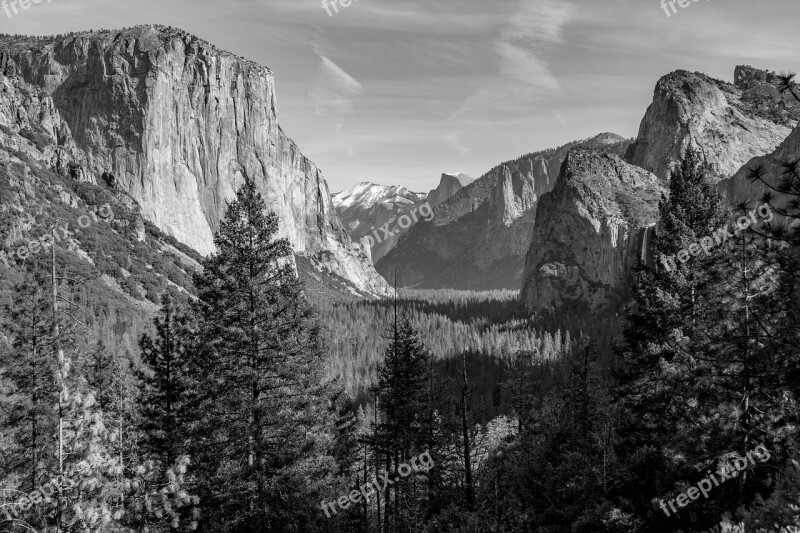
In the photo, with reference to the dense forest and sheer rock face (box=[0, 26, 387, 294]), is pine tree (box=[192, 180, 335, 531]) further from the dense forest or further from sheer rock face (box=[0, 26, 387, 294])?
sheer rock face (box=[0, 26, 387, 294])

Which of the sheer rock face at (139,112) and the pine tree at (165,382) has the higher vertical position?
the sheer rock face at (139,112)

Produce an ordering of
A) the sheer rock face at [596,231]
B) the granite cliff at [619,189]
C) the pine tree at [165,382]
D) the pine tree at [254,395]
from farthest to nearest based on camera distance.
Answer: the granite cliff at [619,189] → the sheer rock face at [596,231] → the pine tree at [165,382] → the pine tree at [254,395]

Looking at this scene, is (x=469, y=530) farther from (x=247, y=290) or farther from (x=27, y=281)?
(x=27, y=281)

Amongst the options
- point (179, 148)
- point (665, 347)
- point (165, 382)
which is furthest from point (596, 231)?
point (165, 382)

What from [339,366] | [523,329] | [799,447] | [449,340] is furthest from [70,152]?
[799,447]

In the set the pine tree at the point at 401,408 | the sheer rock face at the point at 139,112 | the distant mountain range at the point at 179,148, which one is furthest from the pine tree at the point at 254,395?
the sheer rock face at the point at 139,112

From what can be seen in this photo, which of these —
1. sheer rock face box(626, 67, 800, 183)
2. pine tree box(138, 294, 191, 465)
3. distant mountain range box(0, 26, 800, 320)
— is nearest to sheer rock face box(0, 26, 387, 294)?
distant mountain range box(0, 26, 800, 320)

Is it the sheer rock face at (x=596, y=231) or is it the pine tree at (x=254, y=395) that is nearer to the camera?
the pine tree at (x=254, y=395)

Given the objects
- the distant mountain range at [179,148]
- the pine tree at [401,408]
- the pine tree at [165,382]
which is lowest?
the pine tree at [401,408]

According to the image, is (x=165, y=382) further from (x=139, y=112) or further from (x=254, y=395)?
(x=139, y=112)

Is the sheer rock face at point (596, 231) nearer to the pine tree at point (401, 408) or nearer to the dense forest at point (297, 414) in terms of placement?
the pine tree at point (401, 408)
